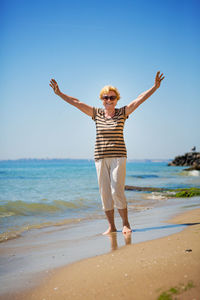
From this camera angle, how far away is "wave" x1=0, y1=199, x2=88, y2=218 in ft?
27.7

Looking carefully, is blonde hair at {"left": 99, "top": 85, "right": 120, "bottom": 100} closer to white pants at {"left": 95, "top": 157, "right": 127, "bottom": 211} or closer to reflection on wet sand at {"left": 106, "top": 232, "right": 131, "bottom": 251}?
white pants at {"left": 95, "top": 157, "right": 127, "bottom": 211}

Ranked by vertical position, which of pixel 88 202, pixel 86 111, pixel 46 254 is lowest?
pixel 88 202

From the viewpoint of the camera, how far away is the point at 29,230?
6.06 metres

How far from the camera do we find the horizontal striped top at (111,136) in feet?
15.1

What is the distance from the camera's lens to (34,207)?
9406 millimetres

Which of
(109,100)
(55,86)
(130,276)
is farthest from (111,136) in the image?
(130,276)

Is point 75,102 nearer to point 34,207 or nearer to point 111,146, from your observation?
point 111,146

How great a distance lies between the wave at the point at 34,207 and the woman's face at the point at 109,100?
190 inches

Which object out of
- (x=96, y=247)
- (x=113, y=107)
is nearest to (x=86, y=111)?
(x=113, y=107)

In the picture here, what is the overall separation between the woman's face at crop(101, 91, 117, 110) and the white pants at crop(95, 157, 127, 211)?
2.83ft

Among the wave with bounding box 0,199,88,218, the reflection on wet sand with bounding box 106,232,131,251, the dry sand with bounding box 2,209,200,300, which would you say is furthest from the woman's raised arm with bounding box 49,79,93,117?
the wave with bounding box 0,199,88,218

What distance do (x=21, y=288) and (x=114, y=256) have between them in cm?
102

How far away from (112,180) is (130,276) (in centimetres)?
225

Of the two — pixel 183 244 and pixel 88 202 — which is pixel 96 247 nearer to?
pixel 183 244
